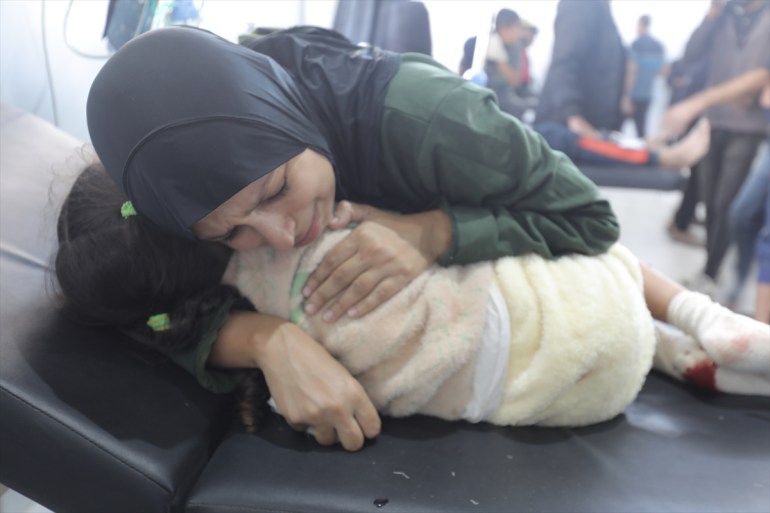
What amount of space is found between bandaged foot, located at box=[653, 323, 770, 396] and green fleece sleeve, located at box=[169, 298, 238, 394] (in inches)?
30.6

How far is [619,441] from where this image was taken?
955mm

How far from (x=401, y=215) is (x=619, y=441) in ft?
1.61

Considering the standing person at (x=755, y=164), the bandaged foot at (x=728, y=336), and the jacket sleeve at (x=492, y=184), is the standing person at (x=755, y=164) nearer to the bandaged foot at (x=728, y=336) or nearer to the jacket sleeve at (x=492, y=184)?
the bandaged foot at (x=728, y=336)

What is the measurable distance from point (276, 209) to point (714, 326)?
0.76 metres

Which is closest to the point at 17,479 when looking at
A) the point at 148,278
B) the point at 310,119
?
the point at 148,278

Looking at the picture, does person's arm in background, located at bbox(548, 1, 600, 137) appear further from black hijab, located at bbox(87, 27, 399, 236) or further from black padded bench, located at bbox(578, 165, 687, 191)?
black hijab, located at bbox(87, 27, 399, 236)

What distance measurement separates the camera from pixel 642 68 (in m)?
2.32

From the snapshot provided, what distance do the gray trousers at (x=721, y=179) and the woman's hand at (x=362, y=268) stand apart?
5.97 ft

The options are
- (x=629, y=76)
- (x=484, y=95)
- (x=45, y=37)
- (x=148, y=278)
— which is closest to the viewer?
(x=148, y=278)

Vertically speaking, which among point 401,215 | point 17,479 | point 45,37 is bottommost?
point 17,479

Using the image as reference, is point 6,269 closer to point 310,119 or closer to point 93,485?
point 93,485

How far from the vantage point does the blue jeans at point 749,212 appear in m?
2.22

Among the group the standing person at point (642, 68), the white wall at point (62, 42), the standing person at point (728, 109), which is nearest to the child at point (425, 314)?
the white wall at point (62, 42)

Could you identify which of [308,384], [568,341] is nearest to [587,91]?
[568,341]
